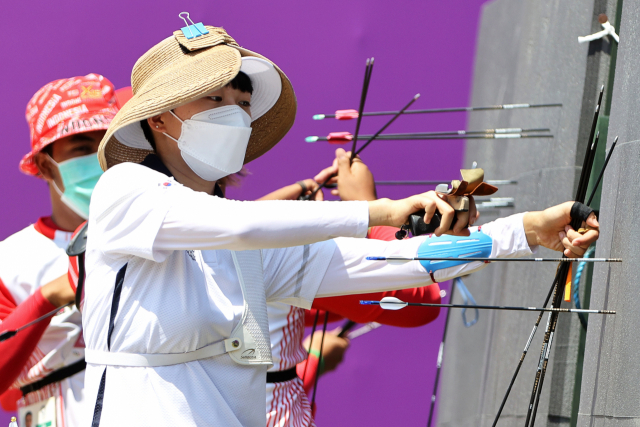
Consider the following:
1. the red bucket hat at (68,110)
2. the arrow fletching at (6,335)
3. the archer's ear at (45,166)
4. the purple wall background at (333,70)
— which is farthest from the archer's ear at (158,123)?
the purple wall background at (333,70)

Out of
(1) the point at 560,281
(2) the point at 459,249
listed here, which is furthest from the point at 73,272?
(1) the point at 560,281

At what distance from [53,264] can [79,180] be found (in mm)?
242

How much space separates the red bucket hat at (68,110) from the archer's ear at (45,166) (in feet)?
0.07

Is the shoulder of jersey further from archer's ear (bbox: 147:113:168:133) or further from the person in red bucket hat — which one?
the person in red bucket hat

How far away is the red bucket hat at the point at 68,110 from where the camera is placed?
229 centimetres

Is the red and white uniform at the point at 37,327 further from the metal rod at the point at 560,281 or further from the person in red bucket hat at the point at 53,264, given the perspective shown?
the metal rod at the point at 560,281

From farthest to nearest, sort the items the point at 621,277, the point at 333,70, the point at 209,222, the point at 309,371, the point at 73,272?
the point at 333,70 → the point at 309,371 → the point at 73,272 → the point at 621,277 → the point at 209,222

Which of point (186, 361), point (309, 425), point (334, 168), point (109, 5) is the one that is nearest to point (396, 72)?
point (334, 168)

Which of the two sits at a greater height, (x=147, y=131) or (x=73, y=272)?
(x=147, y=131)

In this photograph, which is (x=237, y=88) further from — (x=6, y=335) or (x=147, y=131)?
(x=6, y=335)

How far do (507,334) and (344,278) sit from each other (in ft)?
3.15

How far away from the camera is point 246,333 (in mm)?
1356

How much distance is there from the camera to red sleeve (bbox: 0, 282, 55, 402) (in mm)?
1914

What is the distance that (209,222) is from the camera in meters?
1.21
